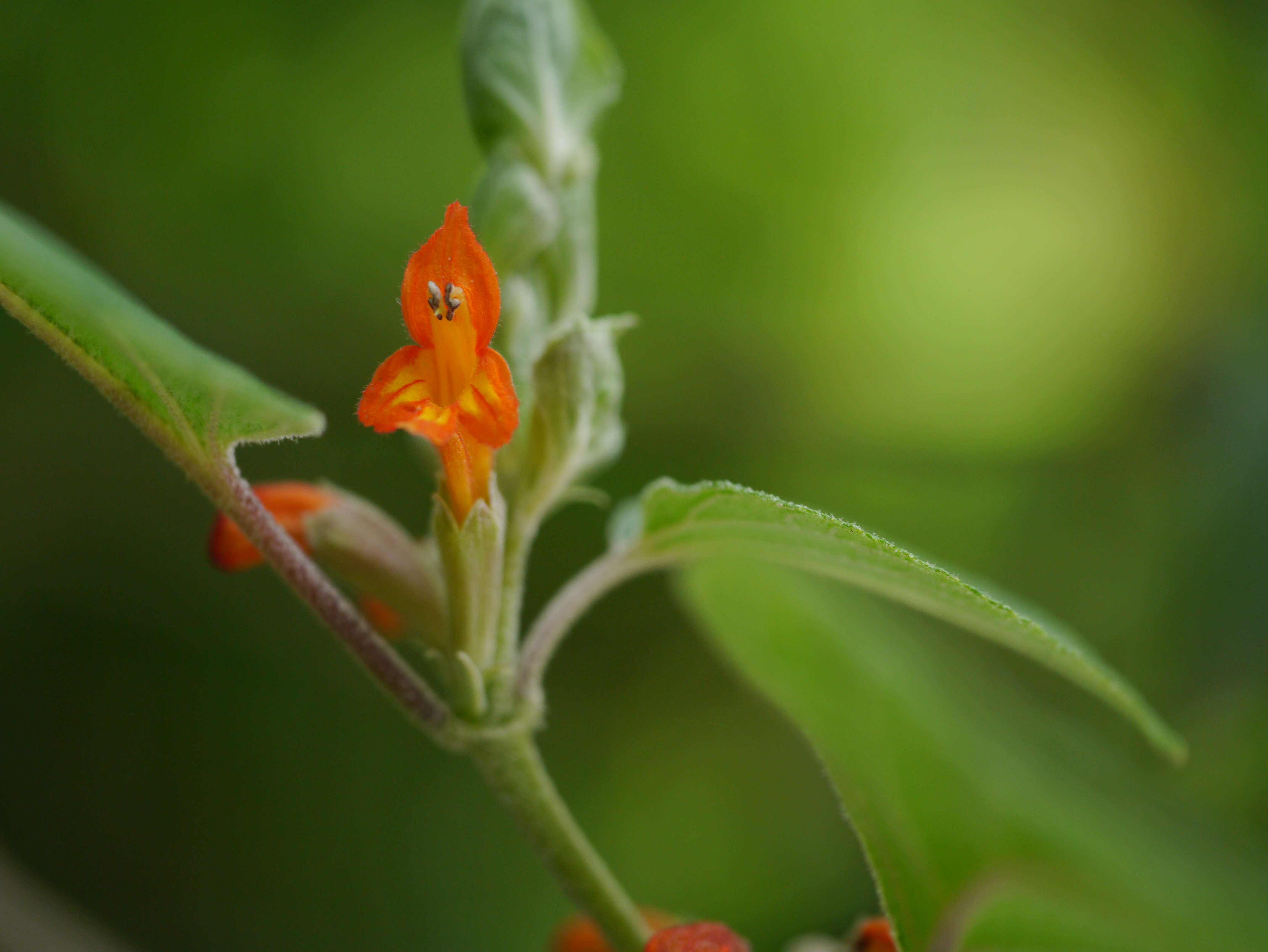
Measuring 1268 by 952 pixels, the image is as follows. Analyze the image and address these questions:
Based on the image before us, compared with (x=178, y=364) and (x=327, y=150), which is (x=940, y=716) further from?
(x=327, y=150)

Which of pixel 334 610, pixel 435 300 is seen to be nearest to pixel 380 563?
pixel 334 610

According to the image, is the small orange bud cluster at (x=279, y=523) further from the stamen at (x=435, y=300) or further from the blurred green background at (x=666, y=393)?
the blurred green background at (x=666, y=393)

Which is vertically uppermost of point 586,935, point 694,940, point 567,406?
point 567,406

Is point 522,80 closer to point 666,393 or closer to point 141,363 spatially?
point 141,363

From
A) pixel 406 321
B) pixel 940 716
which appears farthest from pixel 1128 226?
pixel 406 321

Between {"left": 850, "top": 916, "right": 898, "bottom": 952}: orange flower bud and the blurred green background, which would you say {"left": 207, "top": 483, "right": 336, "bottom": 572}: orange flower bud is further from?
the blurred green background

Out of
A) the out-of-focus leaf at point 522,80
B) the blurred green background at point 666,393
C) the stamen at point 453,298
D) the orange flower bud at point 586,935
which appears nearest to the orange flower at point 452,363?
the stamen at point 453,298
